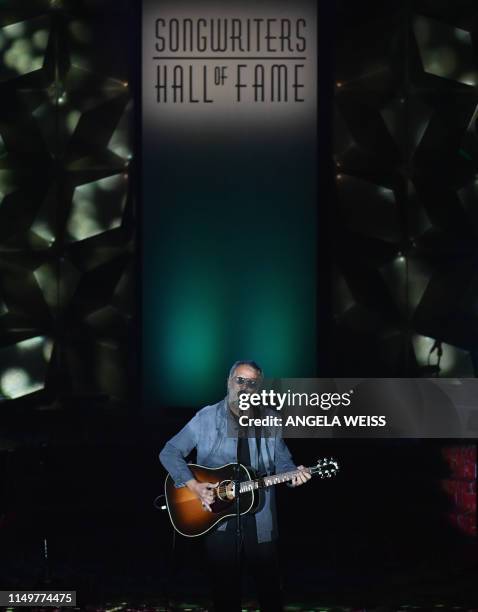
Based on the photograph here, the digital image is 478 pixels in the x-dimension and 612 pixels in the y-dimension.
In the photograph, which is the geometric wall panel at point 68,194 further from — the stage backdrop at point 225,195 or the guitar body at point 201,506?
the guitar body at point 201,506

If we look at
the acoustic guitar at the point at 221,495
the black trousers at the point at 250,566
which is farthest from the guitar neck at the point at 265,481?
the black trousers at the point at 250,566

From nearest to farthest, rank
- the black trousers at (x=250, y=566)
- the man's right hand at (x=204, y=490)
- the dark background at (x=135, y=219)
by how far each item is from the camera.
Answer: the black trousers at (x=250, y=566) → the man's right hand at (x=204, y=490) → the dark background at (x=135, y=219)

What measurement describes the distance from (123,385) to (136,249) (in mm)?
993

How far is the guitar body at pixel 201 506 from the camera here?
12.4 feet

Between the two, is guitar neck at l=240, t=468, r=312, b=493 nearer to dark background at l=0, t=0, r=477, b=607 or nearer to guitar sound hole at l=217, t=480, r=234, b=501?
guitar sound hole at l=217, t=480, r=234, b=501

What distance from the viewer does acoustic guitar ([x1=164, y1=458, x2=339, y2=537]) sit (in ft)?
12.3

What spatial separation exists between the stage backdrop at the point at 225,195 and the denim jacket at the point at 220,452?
101 inches

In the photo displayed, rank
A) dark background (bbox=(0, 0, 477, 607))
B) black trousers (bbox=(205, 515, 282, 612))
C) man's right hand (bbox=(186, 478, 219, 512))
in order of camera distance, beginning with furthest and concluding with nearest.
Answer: dark background (bbox=(0, 0, 477, 607))
man's right hand (bbox=(186, 478, 219, 512))
black trousers (bbox=(205, 515, 282, 612))

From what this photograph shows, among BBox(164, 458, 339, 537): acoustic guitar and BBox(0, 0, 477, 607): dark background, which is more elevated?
BBox(0, 0, 477, 607): dark background

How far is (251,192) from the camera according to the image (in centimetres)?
655

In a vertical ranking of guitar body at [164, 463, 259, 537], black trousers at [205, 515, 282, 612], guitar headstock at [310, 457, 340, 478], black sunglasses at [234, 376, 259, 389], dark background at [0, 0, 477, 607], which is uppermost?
dark background at [0, 0, 477, 607]

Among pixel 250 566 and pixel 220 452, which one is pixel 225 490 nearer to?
pixel 220 452

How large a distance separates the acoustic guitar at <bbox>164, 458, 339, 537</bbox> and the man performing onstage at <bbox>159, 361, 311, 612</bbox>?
0.09ft

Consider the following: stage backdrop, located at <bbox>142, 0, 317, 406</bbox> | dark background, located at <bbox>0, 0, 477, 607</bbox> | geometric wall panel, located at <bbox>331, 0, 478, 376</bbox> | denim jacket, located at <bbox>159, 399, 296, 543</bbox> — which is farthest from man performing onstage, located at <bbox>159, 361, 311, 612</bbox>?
geometric wall panel, located at <bbox>331, 0, 478, 376</bbox>
